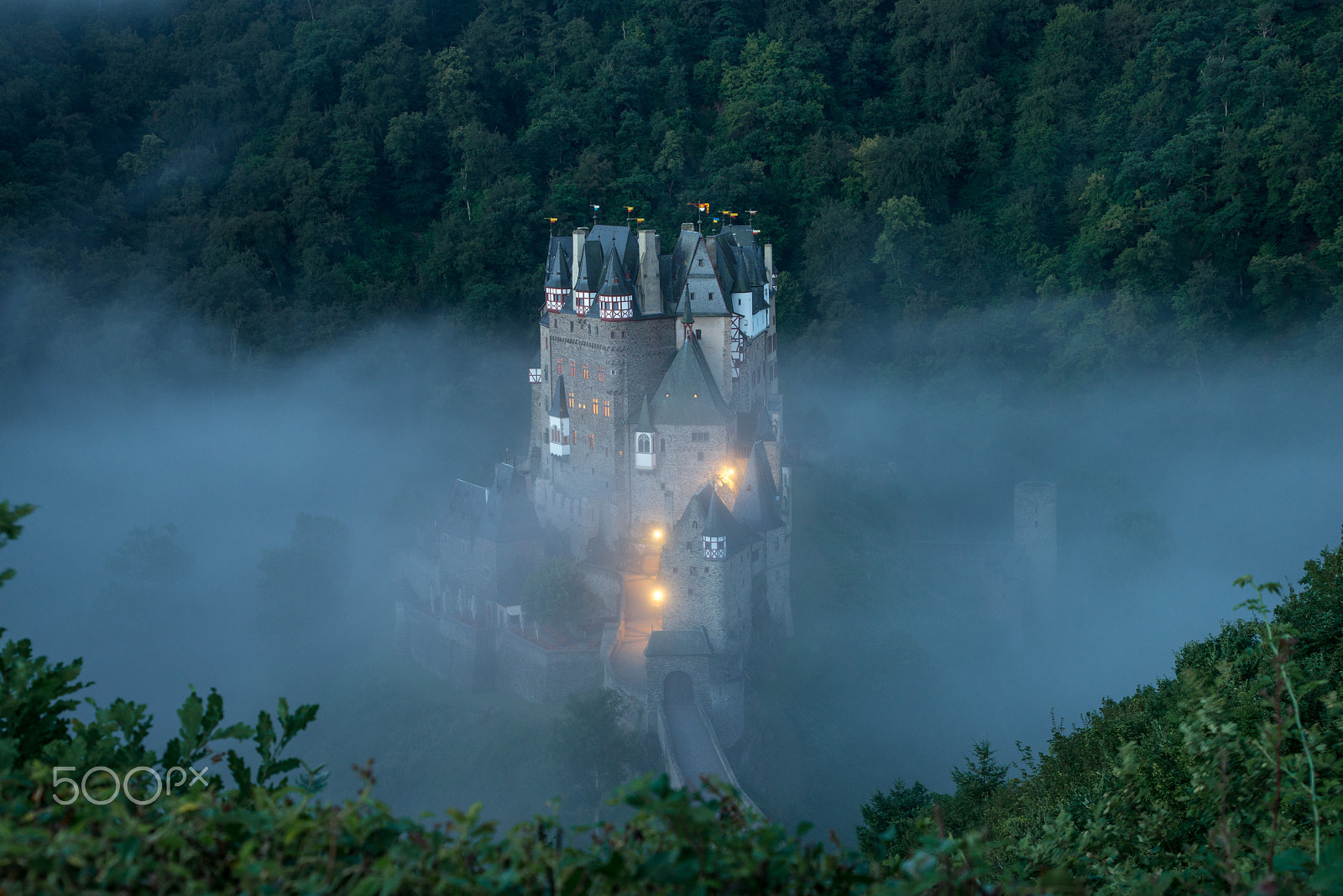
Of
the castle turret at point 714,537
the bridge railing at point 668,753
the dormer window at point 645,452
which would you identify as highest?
the dormer window at point 645,452

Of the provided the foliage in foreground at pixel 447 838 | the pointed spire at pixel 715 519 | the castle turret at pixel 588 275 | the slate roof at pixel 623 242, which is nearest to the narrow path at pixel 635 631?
the pointed spire at pixel 715 519

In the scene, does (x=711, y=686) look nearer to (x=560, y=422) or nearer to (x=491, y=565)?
(x=491, y=565)

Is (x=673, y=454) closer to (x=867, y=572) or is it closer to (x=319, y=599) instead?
(x=867, y=572)

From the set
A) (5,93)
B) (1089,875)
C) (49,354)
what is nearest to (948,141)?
(49,354)

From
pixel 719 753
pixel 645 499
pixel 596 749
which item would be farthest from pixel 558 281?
pixel 719 753

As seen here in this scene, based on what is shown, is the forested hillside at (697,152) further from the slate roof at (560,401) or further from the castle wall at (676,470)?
the castle wall at (676,470)

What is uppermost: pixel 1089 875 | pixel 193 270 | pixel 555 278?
pixel 193 270

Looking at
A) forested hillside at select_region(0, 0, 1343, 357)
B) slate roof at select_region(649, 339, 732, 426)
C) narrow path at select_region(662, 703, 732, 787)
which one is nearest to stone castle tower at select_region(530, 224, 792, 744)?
slate roof at select_region(649, 339, 732, 426)
